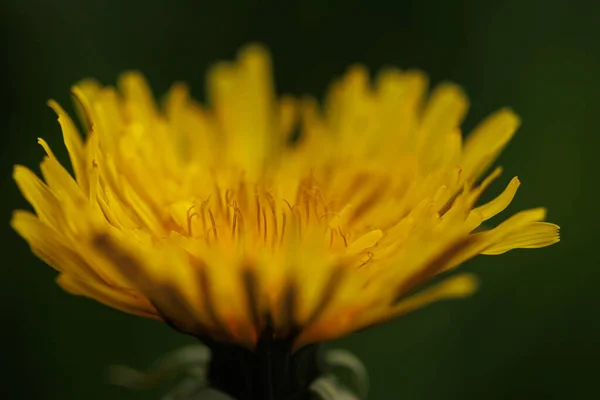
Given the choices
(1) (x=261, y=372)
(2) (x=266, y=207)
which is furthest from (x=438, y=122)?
(1) (x=261, y=372)

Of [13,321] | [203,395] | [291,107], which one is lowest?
[203,395]

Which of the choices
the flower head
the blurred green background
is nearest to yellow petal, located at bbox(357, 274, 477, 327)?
the flower head

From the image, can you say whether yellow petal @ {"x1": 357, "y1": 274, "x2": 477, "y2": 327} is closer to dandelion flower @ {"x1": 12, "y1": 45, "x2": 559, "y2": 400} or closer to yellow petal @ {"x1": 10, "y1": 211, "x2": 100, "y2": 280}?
dandelion flower @ {"x1": 12, "y1": 45, "x2": 559, "y2": 400}

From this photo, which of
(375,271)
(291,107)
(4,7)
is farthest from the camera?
(4,7)

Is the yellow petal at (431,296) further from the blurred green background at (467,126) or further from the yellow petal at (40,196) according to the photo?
the blurred green background at (467,126)

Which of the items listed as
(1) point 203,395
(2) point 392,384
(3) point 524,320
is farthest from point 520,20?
(1) point 203,395

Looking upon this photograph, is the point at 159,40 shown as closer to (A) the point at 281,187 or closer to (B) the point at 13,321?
(B) the point at 13,321
